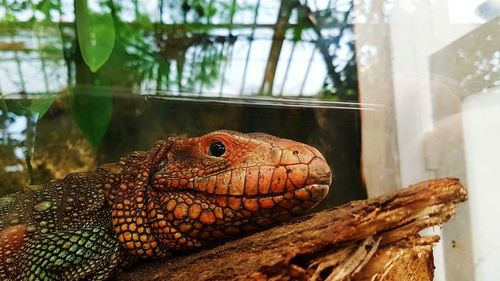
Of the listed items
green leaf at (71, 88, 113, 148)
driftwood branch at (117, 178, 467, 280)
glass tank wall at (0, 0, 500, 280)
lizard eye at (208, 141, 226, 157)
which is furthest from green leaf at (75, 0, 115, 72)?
driftwood branch at (117, 178, 467, 280)

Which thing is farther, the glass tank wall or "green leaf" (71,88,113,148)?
"green leaf" (71,88,113,148)

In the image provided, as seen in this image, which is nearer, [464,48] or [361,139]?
[464,48]

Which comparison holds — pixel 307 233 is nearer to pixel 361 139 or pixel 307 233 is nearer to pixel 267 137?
pixel 267 137

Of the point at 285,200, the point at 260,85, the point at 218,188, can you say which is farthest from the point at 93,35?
the point at 285,200

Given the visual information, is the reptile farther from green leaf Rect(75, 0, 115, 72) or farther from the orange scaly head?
green leaf Rect(75, 0, 115, 72)

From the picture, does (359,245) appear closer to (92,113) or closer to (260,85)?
(260,85)

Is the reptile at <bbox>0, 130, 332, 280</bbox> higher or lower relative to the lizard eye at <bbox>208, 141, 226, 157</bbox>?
lower

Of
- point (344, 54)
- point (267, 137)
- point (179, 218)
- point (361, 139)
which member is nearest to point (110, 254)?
point (179, 218)
